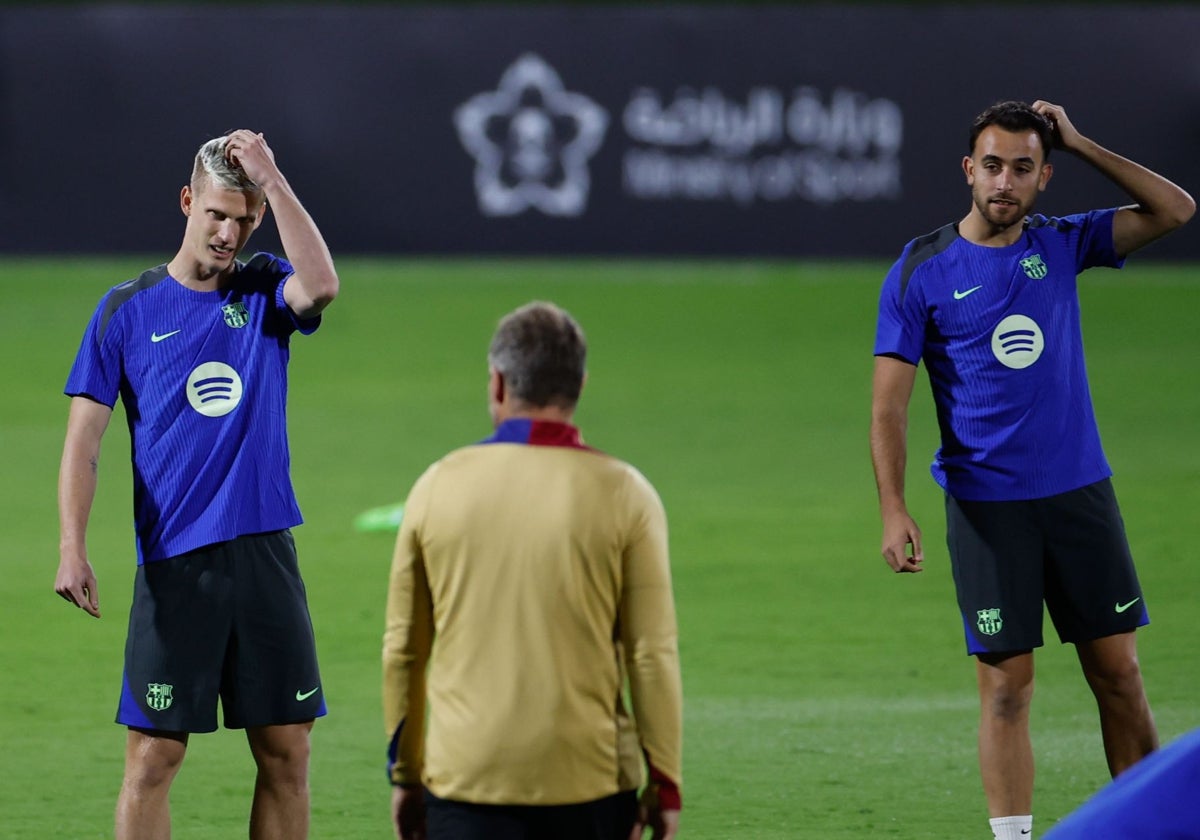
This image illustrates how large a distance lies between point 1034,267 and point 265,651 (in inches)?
98.2

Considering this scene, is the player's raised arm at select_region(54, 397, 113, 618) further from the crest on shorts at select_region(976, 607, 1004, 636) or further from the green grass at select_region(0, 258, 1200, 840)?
the crest on shorts at select_region(976, 607, 1004, 636)

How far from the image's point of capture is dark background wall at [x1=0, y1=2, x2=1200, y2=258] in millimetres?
20641

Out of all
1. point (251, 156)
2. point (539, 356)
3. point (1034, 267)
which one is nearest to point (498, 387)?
point (539, 356)

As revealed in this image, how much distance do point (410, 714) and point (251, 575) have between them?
4.20ft

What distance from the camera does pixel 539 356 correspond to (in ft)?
12.7

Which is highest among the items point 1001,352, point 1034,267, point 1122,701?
point 1034,267

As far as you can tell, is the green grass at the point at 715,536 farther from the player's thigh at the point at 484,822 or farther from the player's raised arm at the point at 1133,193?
the player's thigh at the point at 484,822

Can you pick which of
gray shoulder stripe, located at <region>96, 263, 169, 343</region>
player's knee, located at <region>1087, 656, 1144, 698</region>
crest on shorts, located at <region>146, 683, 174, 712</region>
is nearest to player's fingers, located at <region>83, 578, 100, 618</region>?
crest on shorts, located at <region>146, 683, 174, 712</region>

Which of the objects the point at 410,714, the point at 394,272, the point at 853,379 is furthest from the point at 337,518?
the point at 394,272

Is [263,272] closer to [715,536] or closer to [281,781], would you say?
[281,781]

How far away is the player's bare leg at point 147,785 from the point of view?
5.05 m

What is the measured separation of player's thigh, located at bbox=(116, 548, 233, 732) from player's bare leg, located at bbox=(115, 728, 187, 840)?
6 cm

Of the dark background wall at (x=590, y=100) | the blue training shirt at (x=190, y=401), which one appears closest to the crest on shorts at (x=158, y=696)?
the blue training shirt at (x=190, y=401)

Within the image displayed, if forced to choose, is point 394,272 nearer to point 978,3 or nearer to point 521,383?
point 978,3
